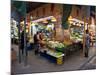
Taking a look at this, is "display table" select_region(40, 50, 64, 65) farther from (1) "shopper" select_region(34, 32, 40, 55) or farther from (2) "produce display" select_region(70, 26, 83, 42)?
(2) "produce display" select_region(70, 26, 83, 42)

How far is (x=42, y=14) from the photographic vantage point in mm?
2113

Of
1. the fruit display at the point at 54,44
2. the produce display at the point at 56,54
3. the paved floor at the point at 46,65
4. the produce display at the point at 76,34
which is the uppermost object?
the produce display at the point at 76,34

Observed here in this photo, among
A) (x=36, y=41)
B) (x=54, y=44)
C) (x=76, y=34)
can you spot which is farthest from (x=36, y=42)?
(x=76, y=34)

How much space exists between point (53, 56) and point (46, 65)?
0.42 feet

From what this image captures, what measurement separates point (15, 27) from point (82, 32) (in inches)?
31.4

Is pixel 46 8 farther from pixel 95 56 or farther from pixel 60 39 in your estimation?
pixel 95 56

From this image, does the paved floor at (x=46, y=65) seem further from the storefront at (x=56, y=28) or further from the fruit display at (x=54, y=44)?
the fruit display at (x=54, y=44)

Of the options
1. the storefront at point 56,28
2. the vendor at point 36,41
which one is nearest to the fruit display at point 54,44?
the storefront at point 56,28

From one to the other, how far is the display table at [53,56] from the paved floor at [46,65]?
4 cm

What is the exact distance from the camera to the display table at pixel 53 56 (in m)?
2.14

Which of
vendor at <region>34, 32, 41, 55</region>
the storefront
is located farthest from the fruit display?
vendor at <region>34, 32, 41, 55</region>

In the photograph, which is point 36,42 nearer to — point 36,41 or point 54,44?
point 36,41
